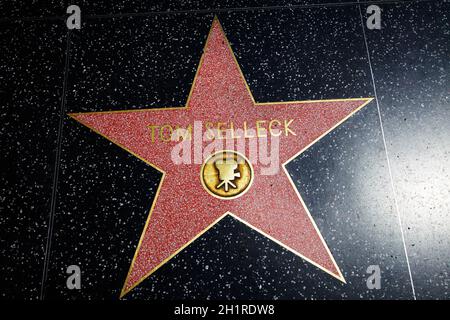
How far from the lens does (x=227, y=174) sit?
3.15 feet

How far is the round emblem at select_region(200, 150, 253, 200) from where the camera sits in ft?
3.10

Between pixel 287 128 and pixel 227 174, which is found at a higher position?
pixel 287 128

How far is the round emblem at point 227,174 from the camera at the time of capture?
95 centimetres

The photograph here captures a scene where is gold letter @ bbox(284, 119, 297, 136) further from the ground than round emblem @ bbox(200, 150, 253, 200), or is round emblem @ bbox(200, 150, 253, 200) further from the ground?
gold letter @ bbox(284, 119, 297, 136)

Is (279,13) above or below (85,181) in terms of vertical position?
above

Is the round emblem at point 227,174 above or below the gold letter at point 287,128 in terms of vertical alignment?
below

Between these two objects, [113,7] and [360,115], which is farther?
[113,7]

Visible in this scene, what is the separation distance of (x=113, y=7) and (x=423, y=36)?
968mm
